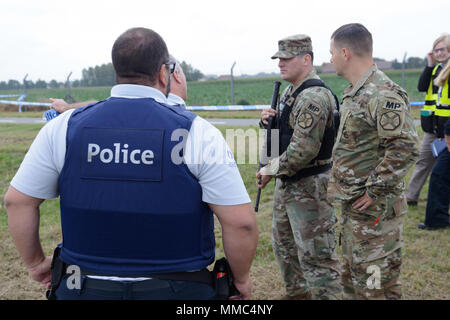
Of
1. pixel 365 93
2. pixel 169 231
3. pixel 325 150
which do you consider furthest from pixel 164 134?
pixel 325 150

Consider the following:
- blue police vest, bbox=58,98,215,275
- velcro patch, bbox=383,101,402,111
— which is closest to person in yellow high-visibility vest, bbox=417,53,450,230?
velcro patch, bbox=383,101,402,111

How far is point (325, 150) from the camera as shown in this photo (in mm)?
3139

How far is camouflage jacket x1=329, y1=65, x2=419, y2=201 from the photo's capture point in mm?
2418

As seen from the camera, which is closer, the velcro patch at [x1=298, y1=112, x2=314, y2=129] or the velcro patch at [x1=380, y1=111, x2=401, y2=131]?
the velcro patch at [x1=380, y1=111, x2=401, y2=131]

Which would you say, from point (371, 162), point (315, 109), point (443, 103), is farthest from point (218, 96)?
point (371, 162)

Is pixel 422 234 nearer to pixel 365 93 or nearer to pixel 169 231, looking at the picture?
pixel 365 93

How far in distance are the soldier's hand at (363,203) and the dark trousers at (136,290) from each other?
1340 millimetres

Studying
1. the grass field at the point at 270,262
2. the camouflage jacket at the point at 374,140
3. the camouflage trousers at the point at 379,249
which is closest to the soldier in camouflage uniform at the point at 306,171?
the camouflage jacket at the point at 374,140

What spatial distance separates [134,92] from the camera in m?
1.73

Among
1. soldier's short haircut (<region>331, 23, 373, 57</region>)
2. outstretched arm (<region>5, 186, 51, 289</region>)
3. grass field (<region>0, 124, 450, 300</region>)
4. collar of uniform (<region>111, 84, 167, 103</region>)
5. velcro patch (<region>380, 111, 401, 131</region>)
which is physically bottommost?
grass field (<region>0, 124, 450, 300</region>)

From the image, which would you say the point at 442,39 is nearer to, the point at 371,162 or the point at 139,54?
the point at 371,162

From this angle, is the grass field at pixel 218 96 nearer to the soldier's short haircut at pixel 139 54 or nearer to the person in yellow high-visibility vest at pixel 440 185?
the person in yellow high-visibility vest at pixel 440 185

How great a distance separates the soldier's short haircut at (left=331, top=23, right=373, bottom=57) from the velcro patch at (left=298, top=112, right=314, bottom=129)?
0.52m

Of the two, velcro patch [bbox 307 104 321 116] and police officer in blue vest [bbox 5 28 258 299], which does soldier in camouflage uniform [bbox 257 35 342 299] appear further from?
police officer in blue vest [bbox 5 28 258 299]
